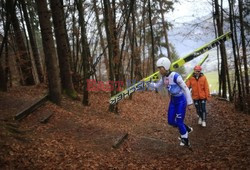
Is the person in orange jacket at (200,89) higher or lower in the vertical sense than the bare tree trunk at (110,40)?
lower

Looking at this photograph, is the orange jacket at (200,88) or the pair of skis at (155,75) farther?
the orange jacket at (200,88)

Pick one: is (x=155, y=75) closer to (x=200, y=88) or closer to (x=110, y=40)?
(x=200, y=88)

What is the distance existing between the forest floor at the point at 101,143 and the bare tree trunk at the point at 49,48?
2.09ft

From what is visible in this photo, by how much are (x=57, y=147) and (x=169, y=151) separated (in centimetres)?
318

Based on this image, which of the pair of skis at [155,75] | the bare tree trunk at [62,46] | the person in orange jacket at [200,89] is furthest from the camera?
the bare tree trunk at [62,46]

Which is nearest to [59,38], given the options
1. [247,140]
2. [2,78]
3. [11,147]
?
[2,78]

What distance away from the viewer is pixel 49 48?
32.4 feet

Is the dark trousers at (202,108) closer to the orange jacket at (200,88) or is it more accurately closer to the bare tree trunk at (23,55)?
the orange jacket at (200,88)

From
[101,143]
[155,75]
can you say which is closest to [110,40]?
[155,75]

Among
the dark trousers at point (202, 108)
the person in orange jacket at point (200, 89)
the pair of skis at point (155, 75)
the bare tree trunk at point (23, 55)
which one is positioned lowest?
the dark trousers at point (202, 108)

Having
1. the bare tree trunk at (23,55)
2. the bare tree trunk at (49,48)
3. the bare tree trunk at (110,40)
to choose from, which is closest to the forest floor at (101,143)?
the bare tree trunk at (49,48)

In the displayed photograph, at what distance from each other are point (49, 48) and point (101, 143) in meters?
4.57

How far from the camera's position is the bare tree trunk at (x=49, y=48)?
9.62m

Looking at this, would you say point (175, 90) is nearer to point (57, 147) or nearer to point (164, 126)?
point (57, 147)
